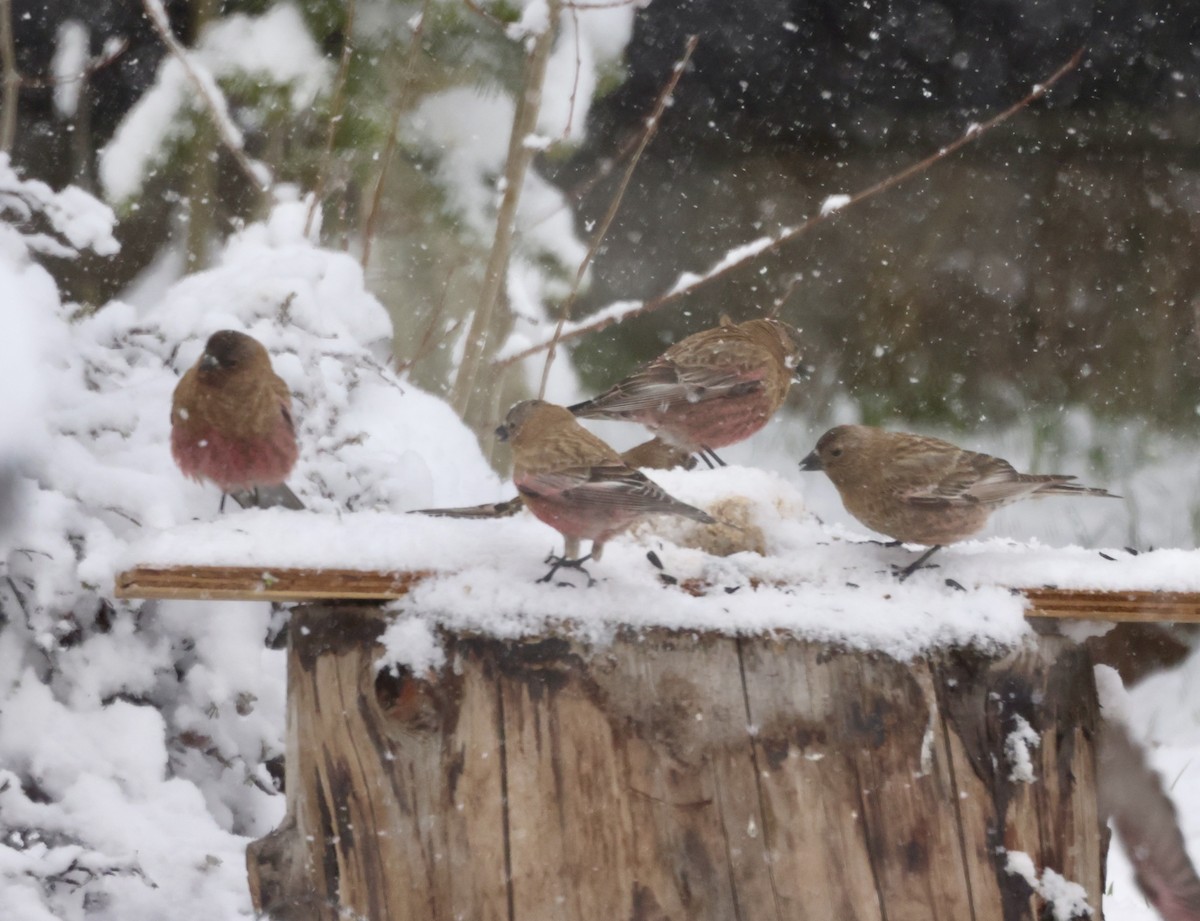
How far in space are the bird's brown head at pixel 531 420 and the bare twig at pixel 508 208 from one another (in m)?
1.65

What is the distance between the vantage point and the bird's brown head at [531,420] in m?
1.96

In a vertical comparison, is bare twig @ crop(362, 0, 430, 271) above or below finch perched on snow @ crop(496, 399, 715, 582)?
above

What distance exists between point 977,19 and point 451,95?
6.39 ft

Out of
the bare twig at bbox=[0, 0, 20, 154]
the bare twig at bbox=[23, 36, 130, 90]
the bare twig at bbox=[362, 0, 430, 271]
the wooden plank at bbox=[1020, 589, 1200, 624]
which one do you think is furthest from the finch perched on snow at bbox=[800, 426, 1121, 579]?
the bare twig at bbox=[0, 0, 20, 154]

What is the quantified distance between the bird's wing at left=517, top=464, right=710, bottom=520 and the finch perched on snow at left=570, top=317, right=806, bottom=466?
23.6 inches

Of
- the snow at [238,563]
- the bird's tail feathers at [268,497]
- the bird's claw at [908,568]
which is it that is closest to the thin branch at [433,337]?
the snow at [238,563]

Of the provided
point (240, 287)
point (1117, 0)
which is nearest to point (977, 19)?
point (1117, 0)

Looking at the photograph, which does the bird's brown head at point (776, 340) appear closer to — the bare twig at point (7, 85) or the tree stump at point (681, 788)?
the tree stump at point (681, 788)

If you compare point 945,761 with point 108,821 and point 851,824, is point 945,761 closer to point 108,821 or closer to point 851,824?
point 851,824

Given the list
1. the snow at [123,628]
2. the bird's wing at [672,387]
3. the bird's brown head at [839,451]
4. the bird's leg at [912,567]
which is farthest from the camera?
the bird's wing at [672,387]

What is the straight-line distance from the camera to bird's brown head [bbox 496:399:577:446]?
196cm

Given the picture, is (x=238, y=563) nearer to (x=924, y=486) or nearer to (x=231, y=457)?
(x=231, y=457)

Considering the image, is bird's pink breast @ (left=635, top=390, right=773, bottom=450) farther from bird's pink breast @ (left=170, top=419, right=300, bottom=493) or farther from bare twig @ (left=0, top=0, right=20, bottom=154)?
bare twig @ (left=0, top=0, right=20, bottom=154)

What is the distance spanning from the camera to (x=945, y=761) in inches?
67.1
